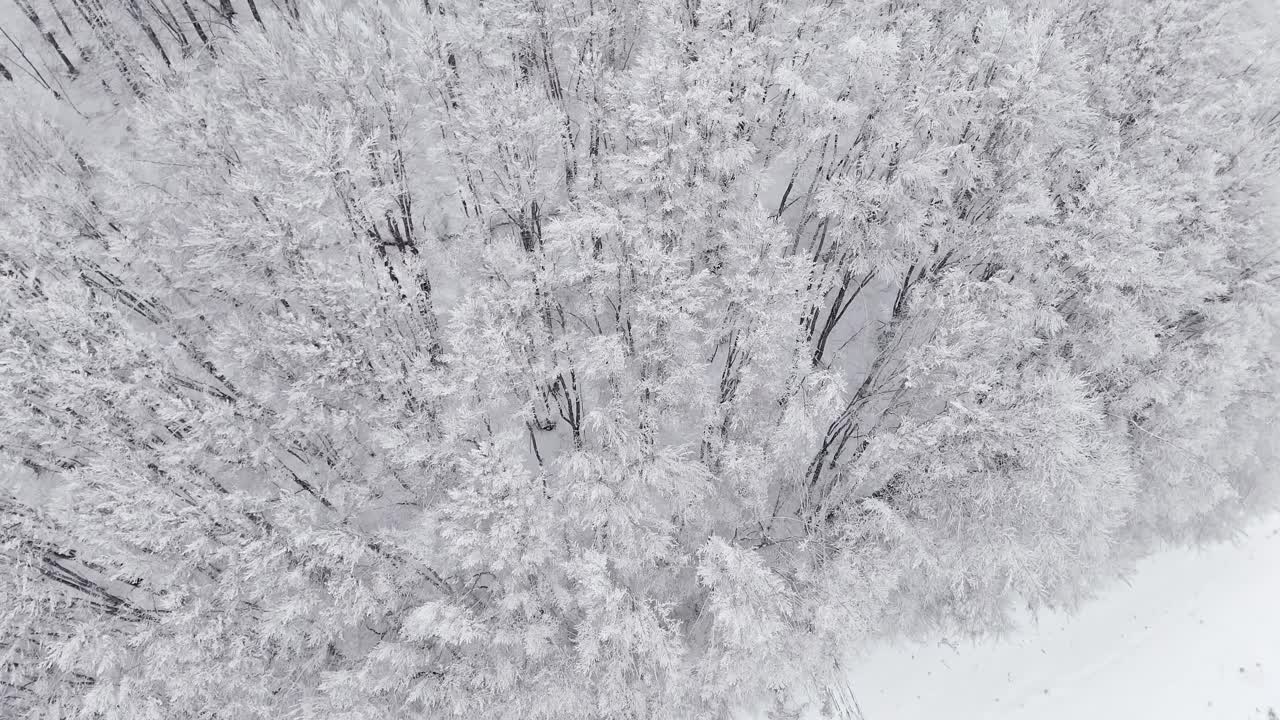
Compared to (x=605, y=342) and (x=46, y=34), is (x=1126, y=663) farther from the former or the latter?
(x=46, y=34)

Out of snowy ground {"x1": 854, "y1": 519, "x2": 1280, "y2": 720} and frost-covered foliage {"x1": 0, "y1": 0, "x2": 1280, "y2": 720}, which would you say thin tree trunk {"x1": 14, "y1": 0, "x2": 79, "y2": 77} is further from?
snowy ground {"x1": 854, "y1": 519, "x2": 1280, "y2": 720}

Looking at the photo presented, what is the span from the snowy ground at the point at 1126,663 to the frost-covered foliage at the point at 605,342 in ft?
7.30

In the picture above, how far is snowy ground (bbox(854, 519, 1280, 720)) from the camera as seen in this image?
59.6 ft

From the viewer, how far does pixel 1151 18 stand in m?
15.6

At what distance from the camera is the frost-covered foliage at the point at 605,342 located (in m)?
13.5

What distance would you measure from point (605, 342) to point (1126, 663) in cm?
1947

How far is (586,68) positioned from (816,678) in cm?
1758

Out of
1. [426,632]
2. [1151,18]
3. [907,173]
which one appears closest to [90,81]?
[426,632]

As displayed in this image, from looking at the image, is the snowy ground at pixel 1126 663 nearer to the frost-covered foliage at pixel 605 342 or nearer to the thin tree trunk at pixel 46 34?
the frost-covered foliage at pixel 605 342

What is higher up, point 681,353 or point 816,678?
point 681,353

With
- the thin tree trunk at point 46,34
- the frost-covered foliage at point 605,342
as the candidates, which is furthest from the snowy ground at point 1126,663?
the thin tree trunk at point 46,34

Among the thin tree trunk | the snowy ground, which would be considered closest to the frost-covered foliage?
the snowy ground

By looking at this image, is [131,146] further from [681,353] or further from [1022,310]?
[1022,310]

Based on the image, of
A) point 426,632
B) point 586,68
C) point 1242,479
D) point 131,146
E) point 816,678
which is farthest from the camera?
point 1242,479
